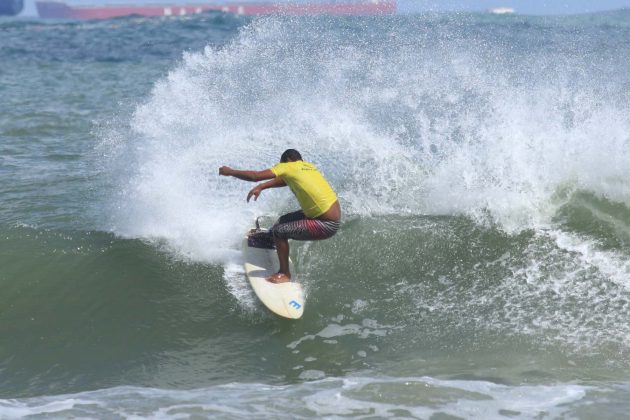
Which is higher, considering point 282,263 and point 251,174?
point 251,174

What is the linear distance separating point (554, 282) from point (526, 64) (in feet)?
31.3

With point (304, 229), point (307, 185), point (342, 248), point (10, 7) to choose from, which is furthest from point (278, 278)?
point (10, 7)

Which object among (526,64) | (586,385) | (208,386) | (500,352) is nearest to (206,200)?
(208,386)

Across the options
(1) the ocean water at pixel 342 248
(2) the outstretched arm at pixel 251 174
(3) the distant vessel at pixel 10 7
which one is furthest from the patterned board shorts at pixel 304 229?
(3) the distant vessel at pixel 10 7

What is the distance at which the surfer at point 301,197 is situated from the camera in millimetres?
7551

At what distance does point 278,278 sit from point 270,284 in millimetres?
108

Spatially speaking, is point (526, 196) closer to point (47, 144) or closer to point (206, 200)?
point (206, 200)

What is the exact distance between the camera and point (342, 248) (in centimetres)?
891

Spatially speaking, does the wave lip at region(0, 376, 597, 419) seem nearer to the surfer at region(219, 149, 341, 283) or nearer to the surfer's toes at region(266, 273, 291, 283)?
the surfer's toes at region(266, 273, 291, 283)

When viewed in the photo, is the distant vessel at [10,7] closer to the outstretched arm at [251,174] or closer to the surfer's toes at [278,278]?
the outstretched arm at [251,174]

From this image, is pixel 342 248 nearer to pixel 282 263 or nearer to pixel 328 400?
pixel 282 263

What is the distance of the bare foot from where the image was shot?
7.80m

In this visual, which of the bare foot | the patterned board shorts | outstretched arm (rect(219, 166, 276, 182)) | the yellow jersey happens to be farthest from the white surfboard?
outstretched arm (rect(219, 166, 276, 182))

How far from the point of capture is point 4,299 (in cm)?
809
